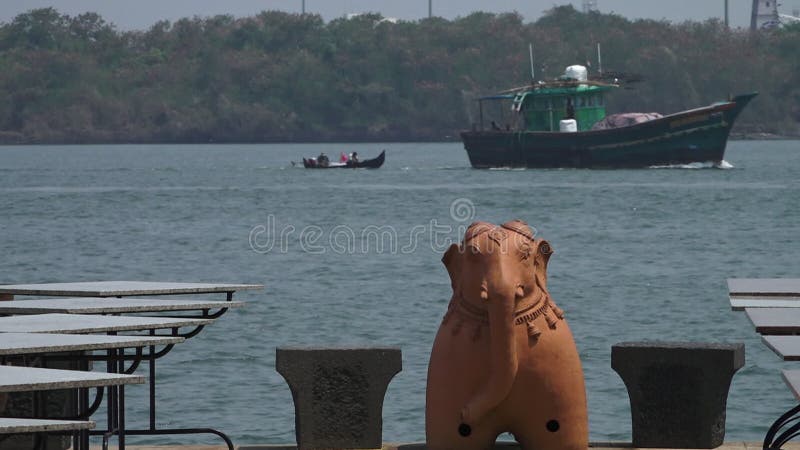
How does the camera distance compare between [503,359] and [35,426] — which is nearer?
[35,426]

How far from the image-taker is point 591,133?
258ft

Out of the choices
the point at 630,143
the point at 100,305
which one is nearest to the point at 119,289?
the point at 100,305

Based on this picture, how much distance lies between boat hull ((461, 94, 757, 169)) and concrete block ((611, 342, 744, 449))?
69397mm

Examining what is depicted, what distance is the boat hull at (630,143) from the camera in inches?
3108

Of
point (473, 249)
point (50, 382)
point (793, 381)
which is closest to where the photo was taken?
point (50, 382)

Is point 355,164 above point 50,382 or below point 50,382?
below

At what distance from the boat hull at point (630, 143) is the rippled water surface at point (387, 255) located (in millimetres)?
990

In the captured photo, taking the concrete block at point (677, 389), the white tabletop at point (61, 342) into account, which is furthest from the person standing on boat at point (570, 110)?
the white tabletop at point (61, 342)

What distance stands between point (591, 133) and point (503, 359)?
235ft

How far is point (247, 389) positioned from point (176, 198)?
5156cm

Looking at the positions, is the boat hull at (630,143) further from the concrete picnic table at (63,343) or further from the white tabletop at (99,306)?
the concrete picnic table at (63,343)

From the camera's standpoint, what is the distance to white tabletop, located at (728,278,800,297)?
394 inches

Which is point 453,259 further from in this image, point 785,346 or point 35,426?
point 35,426

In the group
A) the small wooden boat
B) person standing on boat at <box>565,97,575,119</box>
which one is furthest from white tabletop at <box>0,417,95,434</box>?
the small wooden boat
